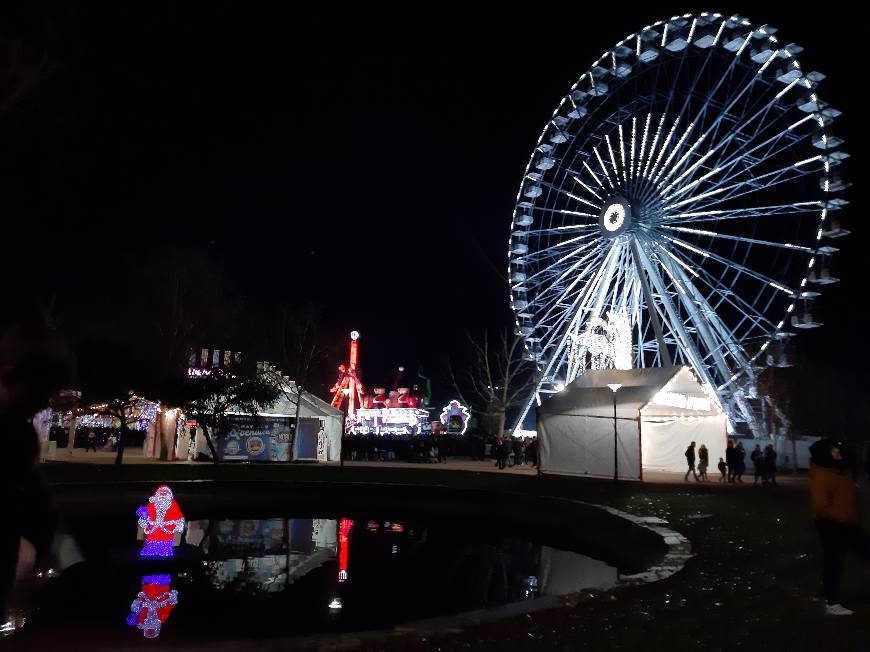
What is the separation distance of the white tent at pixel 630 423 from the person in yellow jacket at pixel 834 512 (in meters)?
17.4

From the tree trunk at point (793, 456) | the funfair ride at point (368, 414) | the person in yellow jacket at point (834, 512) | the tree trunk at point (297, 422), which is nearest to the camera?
the person in yellow jacket at point (834, 512)

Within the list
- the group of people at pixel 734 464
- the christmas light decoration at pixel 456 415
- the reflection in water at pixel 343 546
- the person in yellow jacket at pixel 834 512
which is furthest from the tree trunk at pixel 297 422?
the person in yellow jacket at pixel 834 512

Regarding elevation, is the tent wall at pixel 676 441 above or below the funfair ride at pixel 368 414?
below

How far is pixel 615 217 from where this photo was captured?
28.2 meters

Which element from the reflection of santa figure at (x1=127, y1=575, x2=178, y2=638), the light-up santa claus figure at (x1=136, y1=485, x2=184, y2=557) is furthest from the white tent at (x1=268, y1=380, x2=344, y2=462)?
the reflection of santa figure at (x1=127, y1=575, x2=178, y2=638)

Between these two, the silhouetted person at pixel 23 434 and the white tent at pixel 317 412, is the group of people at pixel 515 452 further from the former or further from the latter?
the silhouetted person at pixel 23 434

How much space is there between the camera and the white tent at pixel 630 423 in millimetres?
24500

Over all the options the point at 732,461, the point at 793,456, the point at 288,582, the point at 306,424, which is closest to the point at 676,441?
the point at 732,461

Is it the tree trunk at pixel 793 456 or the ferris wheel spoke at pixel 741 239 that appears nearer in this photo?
the ferris wheel spoke at pixel 741 239

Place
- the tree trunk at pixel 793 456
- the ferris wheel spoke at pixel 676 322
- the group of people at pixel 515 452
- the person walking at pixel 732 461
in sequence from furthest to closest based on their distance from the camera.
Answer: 1. the tree trunk at pixel 793 456
2. the group of people at pixel 515 452
3. the ferris wheel spoke at pixel 676 322
4. the person walking at pixel 732 461

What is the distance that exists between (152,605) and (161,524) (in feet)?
9.51

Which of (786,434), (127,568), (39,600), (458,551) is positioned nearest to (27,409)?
(39,600)

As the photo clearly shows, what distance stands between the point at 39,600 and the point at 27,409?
785 centimetres

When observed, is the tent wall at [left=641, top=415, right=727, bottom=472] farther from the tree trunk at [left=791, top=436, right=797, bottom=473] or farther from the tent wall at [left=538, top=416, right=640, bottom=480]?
the tree trunk at [left=791, top=436, right=797, bottom=473]
